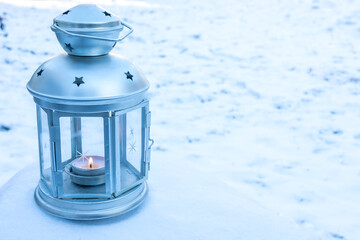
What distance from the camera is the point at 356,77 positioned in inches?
208

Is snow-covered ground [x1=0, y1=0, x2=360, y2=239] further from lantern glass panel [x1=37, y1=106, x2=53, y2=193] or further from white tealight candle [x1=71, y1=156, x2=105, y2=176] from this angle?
lantern glass panel [x1=37, y1=106, x2=53, y2=193]

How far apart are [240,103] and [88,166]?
9.52 ft

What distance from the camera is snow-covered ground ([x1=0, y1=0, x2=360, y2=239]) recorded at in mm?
2789

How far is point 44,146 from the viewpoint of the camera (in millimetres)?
1805

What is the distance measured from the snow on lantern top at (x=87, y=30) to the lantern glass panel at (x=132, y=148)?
348 mm

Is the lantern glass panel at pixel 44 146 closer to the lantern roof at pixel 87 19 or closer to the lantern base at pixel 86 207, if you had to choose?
the lantern base at pixel 86 207

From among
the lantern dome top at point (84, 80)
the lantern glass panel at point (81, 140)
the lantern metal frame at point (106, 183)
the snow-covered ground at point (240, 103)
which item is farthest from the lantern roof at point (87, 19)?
the snow-covered ground at point (240, 103)

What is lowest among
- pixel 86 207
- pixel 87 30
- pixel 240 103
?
pixel 240 103

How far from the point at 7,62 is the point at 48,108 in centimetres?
406

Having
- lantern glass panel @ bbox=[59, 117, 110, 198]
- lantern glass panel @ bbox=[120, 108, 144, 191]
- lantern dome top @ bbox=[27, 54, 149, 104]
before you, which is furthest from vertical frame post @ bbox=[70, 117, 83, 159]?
lantern dome top @ bbox=[27, 54, 149, 104]

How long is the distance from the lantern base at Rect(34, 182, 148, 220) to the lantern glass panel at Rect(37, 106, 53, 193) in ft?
0.21

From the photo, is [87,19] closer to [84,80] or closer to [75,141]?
[84,80]

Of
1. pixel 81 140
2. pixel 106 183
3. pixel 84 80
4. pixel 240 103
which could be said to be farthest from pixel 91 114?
pixel 240 103

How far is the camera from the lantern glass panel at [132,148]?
5.95 feet
